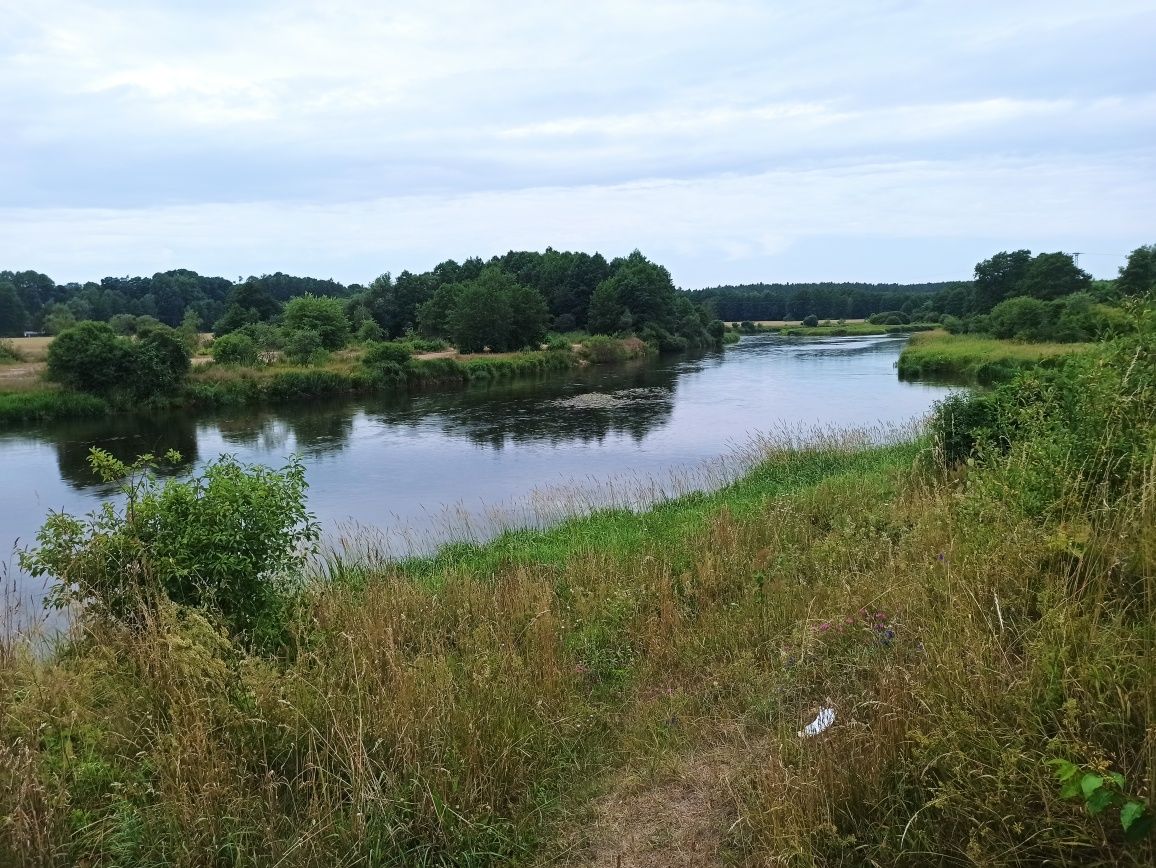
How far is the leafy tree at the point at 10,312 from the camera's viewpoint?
78562 millimetres

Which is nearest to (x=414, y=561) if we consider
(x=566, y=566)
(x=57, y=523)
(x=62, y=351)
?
(x=566, y=566)

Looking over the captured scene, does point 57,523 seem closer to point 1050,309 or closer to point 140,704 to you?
point 140,704

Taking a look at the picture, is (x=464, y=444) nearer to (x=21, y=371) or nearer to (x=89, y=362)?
(x=89, y=362)

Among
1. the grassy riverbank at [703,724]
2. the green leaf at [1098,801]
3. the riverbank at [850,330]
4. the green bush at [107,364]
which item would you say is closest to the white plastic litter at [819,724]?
the grassy riverbank at [703,724]

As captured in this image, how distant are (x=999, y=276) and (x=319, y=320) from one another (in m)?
72.0

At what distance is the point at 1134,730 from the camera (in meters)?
2.54

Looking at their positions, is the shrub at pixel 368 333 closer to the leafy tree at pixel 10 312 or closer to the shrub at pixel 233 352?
the shrub at pixel 233 352

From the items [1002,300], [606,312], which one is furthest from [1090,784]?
[1002,300]

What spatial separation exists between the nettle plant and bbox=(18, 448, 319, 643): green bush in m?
4.59

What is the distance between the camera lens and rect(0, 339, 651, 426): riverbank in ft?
98.7

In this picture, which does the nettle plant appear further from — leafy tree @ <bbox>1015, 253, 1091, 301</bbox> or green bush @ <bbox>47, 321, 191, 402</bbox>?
leafy tree @ <bbox>1015, 253, 1091, 301</bbox>

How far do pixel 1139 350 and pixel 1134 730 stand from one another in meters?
2.26

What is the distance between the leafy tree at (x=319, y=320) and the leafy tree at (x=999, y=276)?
220ft

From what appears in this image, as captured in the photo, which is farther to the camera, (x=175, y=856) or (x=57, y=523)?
(x=57, y=523)
